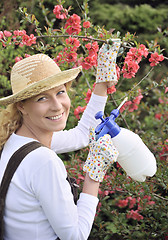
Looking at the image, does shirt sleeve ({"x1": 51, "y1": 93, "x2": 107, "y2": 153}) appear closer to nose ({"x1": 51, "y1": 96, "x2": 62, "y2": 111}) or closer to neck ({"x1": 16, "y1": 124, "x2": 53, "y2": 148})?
neck ({"x1": 16, "y1": 124, "x2": 53, "y2": 148})

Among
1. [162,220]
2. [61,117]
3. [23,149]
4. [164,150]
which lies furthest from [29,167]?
[164,150]

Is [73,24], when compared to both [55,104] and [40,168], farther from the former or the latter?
[40,168]

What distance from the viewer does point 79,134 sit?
1.90m

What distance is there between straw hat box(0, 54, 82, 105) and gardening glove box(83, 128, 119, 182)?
12.3 inches

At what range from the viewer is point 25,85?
1.38 m

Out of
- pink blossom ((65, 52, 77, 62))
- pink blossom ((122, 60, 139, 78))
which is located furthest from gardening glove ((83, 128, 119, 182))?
pink blossom ((65, 52, 77, 62))

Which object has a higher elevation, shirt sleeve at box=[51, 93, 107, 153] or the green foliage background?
shirt sleeve at box=[51, 93, 107, 153]

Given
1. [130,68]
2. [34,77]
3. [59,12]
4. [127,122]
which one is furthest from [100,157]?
[127,122]

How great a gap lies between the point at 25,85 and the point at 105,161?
479 millimetres

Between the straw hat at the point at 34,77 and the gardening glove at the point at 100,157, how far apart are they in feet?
1.02

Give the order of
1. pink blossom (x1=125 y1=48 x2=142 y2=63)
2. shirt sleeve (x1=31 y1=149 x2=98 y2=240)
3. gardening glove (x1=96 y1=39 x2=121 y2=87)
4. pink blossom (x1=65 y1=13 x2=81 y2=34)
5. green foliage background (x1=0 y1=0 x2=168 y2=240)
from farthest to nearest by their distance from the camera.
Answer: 1. green foliage background (x1=0 y1=0 x2=168 y2=240)
2. pink blossom (x1=65 y1=13 x2=81 y2=34)
3. pink blossom (x1=125 y1=48 x2=142 y2=63)
4. gardening glove (x1=96 y1=39 x2=121 y2=87)
5. shirt sleeve (x1=31 y1=149 x2=98 y2=240)

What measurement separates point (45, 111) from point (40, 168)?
26 centimetres

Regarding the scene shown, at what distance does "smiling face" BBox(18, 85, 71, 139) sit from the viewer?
1390 millimetres

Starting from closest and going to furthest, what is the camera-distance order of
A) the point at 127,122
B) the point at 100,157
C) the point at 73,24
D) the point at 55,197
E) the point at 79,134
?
the point at 55,197 < the point at 100,157 < the point at 79,134 < the point at 73,24 < the point at 127,122
